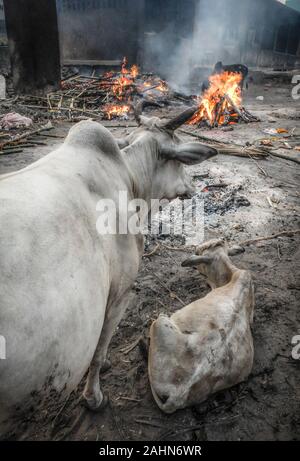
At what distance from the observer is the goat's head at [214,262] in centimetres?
361

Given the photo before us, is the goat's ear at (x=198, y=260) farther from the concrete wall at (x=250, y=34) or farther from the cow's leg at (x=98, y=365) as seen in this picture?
the concrete wall at (x=250, y=34)

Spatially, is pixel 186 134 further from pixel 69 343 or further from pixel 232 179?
pixel 69 343

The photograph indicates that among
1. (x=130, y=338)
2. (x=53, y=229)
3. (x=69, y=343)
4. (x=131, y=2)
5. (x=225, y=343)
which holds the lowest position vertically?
(x=130, y=338)

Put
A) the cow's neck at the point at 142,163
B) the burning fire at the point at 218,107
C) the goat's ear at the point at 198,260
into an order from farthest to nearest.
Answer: the burning fire at the point at 218,107 → the goat's ear at the point at 198,260 → the cow's neck at the point at 142,163

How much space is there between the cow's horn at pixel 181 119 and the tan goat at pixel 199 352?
1.70 metres

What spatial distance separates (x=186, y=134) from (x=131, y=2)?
11957 millimetres

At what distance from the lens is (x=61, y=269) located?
5.36 ft

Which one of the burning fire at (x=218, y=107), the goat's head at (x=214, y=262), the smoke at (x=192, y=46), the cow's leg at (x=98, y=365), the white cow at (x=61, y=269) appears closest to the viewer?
the white cow at (x=61, y=269)

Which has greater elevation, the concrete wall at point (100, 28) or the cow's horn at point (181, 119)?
the concrete wall at point (100, 28)

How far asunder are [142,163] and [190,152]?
19.9 inches

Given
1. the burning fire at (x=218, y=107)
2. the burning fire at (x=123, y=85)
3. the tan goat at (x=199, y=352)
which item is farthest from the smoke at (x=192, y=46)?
the tan goat at (x=199, y=352)

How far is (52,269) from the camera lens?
1580 mm
